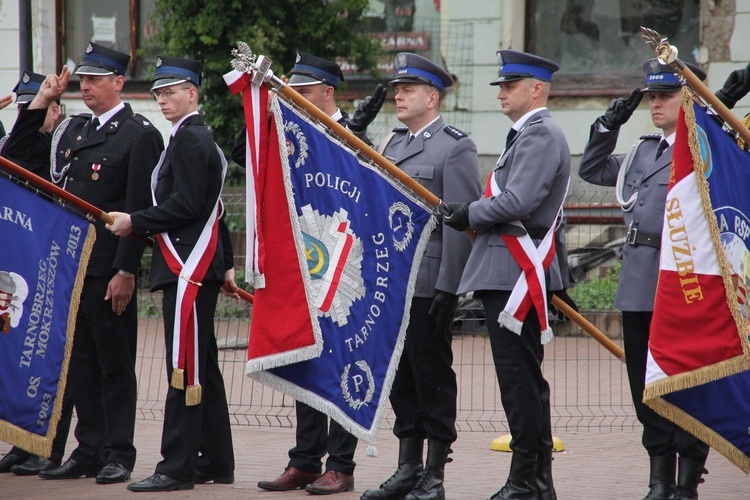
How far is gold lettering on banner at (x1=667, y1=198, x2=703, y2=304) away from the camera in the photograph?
520cm

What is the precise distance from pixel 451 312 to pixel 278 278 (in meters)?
0.85

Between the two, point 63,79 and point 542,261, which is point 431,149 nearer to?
point 542,261

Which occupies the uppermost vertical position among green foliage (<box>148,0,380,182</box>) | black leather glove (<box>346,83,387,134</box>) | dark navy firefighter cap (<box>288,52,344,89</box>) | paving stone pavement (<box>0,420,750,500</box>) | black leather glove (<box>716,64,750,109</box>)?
green foliage (<box>148,0,380,182</box>)

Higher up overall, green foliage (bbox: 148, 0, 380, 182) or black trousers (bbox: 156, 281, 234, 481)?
green foliage (bbox: 148, 0, 380, 182)

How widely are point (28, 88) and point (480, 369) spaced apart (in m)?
4.36

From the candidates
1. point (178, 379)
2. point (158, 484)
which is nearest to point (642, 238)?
point (178, 379)

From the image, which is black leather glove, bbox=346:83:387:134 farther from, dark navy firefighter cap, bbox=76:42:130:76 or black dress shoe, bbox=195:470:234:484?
black dress shoe, bbox=195:470:234:484

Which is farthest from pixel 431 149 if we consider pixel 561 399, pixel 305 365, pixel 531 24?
pixel 531 24

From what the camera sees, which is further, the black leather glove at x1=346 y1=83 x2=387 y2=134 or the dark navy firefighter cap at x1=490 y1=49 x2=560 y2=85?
the black leather glove at x1=346 y1=83 x2=387 y2=134

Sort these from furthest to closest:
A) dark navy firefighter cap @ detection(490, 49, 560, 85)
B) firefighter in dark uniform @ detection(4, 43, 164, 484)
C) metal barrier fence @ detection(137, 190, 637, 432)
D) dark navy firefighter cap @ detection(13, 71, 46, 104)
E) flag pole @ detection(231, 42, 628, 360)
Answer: metal barrier fence @ detection(137, 190, 637, 432), dark navy firefighter cap @ detection(13, 71, 46, 104), firefighter in dark uniform @ detection(4, 43, 164, 484), dark navy firefighter cap @ detection(490, 49, 560, 85), flag pole @ detection(231, 42, 628, 360)

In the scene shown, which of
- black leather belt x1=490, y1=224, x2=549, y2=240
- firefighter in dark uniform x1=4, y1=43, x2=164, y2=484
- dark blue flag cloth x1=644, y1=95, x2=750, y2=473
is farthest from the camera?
firefighter in dark uniform x1=4, y1=43, x2=164, y2=484

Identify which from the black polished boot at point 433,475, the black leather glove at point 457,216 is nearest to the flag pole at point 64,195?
the black leather glove at point 457,216

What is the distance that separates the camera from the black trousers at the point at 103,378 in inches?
252

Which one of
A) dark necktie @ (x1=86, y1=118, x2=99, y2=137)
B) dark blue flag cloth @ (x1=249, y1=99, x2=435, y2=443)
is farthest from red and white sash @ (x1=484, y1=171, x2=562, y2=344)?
dark necktie @ (x1=86, y1=118, x2=99, y2=137)
